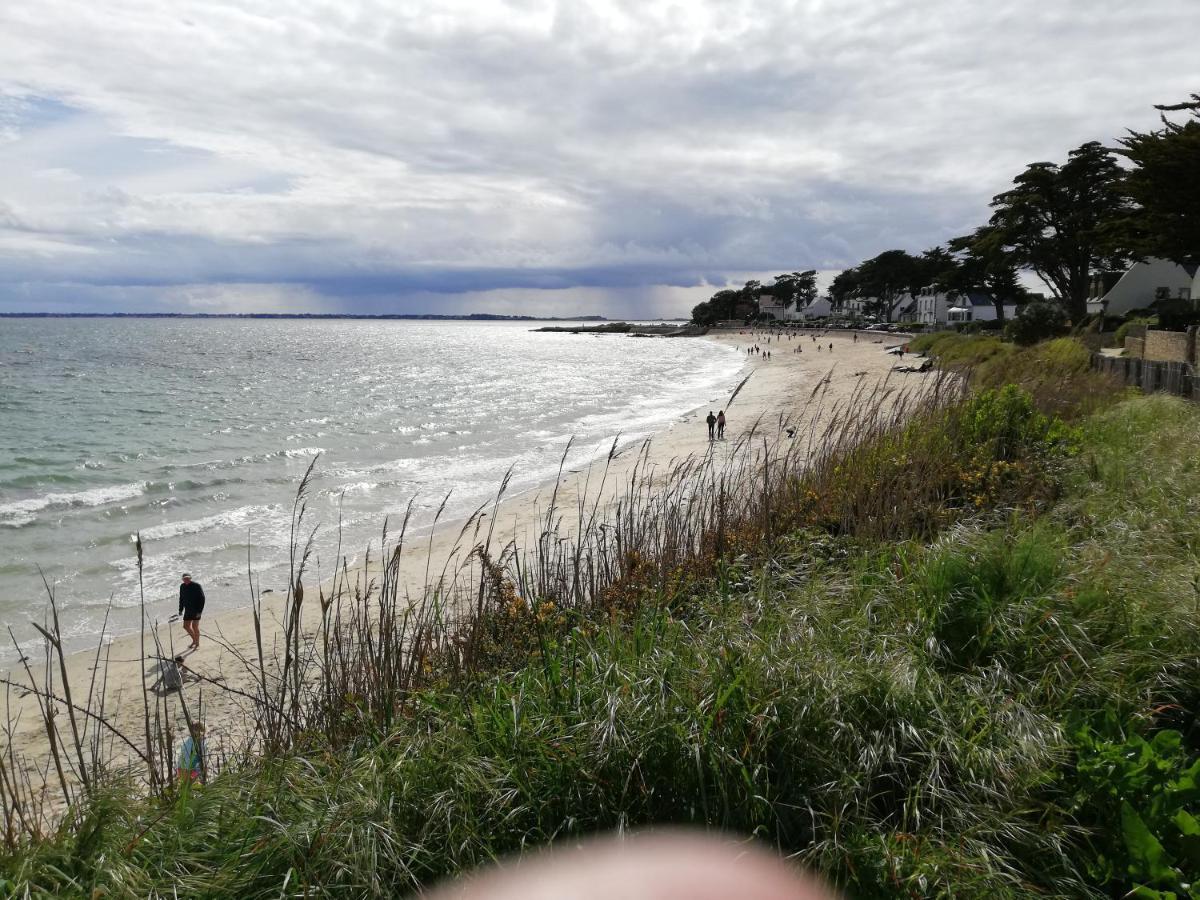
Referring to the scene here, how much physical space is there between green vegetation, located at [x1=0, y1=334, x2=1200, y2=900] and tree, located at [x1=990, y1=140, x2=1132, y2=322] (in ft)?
174

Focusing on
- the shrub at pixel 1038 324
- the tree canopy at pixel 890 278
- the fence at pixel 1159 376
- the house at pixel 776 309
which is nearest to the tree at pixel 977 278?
the shrub at pixel 1038 324

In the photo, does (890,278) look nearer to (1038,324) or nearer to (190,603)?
(1038,324)

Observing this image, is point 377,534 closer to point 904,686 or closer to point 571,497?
point 571,497

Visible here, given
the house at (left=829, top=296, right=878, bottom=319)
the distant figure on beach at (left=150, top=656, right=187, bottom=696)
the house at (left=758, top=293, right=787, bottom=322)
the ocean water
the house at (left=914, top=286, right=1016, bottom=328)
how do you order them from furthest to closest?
the house at (left=758, top=293, right=787, bottom=322) < the house at (left=829, top=296, right=878, bottom=319) < the house at (left=914, top=286, right=1016, bottom=328) < the ocean water < the distant figure on beach at (left=150, top=656, right=187, bottom=696)

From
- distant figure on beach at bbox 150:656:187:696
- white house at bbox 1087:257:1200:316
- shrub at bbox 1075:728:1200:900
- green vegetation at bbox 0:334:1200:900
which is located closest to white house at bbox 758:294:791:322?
white house at bbox 1087:257:1200:316

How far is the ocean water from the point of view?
51.4ft

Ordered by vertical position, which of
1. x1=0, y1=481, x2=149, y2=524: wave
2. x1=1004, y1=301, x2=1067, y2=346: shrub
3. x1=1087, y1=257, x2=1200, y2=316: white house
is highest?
x1=1087, y1=257, x2=1200, y2=316: white house

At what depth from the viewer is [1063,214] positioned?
51.7m

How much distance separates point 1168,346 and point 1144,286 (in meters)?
44.6

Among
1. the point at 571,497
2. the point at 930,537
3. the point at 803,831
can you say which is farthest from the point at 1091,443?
the point at 571,497

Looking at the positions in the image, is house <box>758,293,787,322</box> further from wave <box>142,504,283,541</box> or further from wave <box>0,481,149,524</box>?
wave <box>142,504,283,541</box>

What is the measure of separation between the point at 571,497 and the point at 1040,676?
17617mm

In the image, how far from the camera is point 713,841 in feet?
9.11

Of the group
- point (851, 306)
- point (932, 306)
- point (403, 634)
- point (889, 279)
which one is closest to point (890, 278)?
point (889, 279)
